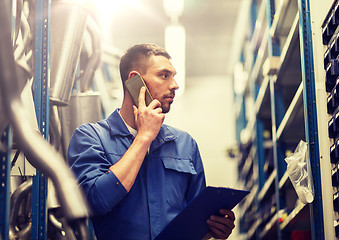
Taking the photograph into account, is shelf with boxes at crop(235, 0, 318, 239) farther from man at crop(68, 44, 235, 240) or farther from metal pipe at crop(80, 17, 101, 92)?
metal pipe at crop(80, 17, 101, 92)

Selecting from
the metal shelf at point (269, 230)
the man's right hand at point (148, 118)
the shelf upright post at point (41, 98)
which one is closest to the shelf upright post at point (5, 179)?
the man's right hand at point (148, 118)

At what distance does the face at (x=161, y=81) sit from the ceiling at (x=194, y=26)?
438cm

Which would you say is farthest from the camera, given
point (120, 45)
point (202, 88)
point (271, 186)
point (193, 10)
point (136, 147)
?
point (202, 88)

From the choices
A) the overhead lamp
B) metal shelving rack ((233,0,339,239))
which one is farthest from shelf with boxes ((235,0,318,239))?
the overhead lamp

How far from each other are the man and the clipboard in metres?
0.05

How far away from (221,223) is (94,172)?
64cm

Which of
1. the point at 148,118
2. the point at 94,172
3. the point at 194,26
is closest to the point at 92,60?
the point at 148,118

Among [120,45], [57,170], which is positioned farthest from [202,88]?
[57,170]

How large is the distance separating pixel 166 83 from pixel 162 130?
256 millimetres

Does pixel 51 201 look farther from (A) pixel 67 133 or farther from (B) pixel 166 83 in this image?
(B) pixel 166 83

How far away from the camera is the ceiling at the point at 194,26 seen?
7184mm

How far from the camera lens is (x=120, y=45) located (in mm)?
8422

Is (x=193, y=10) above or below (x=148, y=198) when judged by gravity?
above

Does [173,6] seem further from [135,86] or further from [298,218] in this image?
[298,218]
